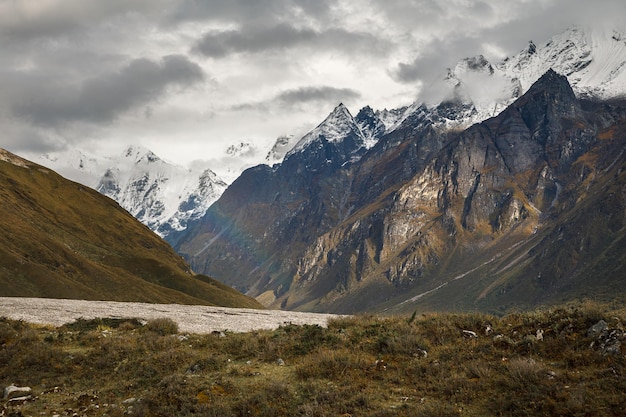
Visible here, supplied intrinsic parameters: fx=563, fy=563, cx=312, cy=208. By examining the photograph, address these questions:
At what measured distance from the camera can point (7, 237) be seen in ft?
456

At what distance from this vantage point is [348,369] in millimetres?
23156

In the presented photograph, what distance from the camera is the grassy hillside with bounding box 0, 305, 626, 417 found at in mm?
19156

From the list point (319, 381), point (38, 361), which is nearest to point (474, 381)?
point (319, 381)

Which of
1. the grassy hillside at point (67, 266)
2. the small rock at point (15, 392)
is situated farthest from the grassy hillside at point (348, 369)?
the grassy hillside at point (67, 266)

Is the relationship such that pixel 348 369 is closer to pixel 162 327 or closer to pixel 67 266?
pixel 162 327

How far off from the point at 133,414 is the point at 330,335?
10883 mm

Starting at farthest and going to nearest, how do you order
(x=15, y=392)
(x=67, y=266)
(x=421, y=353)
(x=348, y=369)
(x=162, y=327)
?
(x=67, y=266)
(x=162, y=327)
(x=421, y=353)
(x=348, y=369)
(x=15, y=392)

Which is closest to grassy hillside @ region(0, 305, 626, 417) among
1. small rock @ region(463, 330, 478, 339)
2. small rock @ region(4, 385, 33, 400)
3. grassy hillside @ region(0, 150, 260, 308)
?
small rock @ region(463, 330, 478, 339)

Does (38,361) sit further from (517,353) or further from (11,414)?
(517,353)

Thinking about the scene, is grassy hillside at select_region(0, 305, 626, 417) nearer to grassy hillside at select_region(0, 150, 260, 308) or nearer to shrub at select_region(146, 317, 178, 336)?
shrub at select_region(146, 317, 178, 336)

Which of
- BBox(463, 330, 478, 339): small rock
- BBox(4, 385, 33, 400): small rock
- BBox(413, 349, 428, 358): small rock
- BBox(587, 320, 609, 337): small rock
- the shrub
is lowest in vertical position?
BBox(4, 385, 33, 400): small rock

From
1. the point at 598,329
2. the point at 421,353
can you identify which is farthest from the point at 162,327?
the point at 598,329

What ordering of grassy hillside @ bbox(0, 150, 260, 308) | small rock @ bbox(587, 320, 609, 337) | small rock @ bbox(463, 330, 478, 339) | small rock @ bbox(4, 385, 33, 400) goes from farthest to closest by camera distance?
grassy hillside @ bbox(0, 150, 260, 308) → small rock @ bbox(463, 330, 478, 339) → small rock @ bbox(4, 385, 33, 400) → small rock @ bbox(587, 320, 609, 337)

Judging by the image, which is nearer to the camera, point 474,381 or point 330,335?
point 474,381
